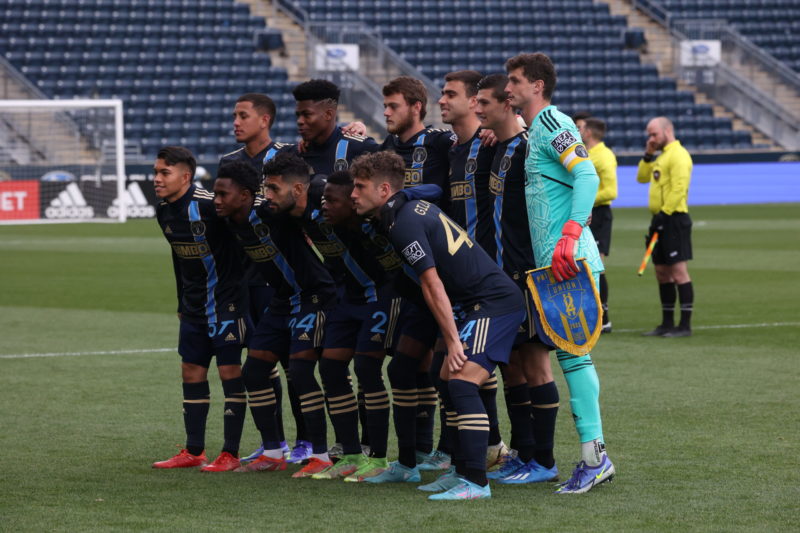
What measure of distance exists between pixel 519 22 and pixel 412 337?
34.3m

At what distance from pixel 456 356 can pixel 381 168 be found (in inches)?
35.8

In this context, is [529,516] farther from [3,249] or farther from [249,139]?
[3,249]

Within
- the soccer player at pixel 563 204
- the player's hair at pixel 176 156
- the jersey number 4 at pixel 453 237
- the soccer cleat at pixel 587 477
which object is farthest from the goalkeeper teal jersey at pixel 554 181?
the player's hair at pixel 176 156

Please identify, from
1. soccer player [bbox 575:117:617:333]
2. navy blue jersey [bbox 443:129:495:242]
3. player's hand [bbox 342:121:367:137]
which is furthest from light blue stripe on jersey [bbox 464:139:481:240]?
soccer player [bbox 575:117:617:333]

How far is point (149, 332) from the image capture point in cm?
1188

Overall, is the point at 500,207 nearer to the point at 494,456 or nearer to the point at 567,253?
the point at 567,253

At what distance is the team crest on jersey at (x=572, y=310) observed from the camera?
557 centimetres

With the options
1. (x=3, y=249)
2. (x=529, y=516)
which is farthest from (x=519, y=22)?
(x=529, y=516)

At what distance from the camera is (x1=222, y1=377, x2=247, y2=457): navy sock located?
6316 mm

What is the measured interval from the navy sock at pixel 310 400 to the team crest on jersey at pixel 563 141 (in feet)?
5.42

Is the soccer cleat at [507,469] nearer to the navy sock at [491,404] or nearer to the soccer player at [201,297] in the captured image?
the navy sock at [491,404]

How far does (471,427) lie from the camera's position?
5.36 m

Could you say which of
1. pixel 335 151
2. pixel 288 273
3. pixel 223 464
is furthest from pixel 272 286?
pixel 223 464

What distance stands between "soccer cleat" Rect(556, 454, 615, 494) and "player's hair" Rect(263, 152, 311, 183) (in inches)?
75.9
